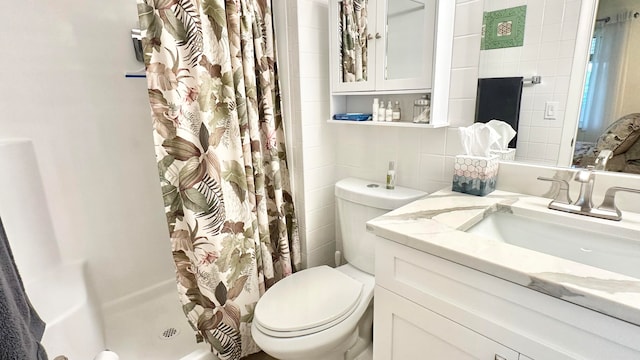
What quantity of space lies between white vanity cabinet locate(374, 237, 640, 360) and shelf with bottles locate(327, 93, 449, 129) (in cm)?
57

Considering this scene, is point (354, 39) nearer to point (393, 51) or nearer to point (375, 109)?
point (393, 51)

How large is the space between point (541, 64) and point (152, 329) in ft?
6.95

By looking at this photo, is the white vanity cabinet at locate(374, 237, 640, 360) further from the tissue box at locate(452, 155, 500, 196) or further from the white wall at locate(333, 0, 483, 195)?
the white wall at locate(333, 0, 483, 195)

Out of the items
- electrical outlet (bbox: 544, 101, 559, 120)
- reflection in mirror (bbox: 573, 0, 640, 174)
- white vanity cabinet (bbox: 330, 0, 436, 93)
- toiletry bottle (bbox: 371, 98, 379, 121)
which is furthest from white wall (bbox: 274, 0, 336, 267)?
reflection in mirror (bbox: 573, 0, 640, 174)

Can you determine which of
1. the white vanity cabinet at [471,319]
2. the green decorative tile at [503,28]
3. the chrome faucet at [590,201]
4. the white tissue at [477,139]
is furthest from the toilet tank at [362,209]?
the green decorative tile at [503,28]

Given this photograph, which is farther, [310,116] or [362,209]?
[310,116]

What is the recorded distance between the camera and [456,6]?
1129 millimetres

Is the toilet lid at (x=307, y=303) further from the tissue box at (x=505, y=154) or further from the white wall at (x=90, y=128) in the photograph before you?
the white wall at (x=90, y=128)

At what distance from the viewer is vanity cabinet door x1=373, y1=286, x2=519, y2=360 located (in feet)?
2.46

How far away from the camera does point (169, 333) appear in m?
1.61

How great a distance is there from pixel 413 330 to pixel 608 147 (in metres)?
0.83

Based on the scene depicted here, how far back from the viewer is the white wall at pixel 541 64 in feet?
3.19

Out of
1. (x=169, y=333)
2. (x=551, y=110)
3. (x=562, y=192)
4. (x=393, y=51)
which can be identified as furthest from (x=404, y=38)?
(x=169, y=333)

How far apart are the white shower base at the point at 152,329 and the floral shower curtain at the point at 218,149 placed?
9.5 inches
